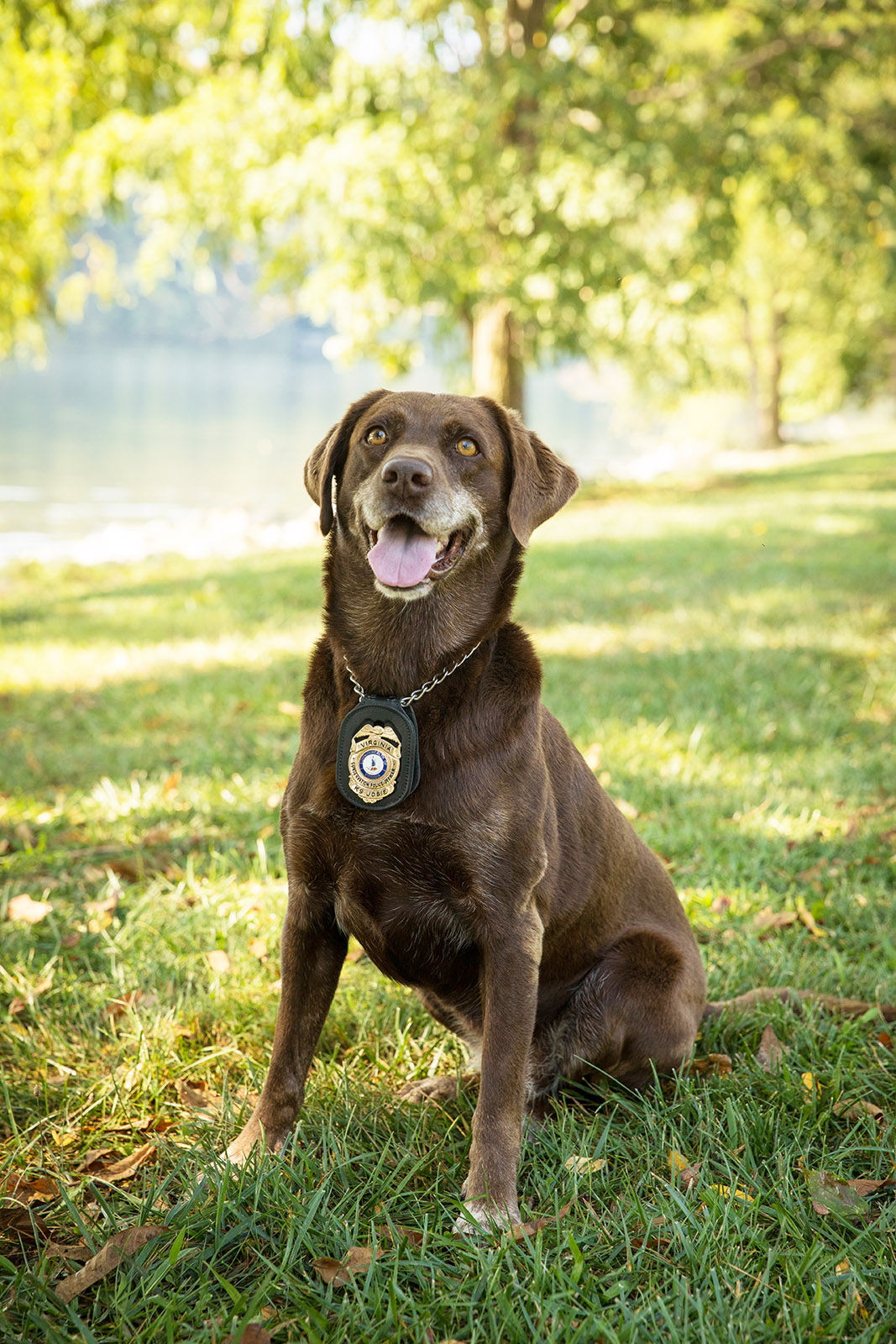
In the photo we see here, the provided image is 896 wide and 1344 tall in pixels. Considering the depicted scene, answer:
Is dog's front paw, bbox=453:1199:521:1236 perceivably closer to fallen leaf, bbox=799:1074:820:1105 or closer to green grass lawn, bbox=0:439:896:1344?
green grass lawn, bbox=0:439:896:1344

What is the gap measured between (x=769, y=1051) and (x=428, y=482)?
195 centimetres

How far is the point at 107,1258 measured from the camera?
219cm

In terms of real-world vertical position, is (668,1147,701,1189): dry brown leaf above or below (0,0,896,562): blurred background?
below

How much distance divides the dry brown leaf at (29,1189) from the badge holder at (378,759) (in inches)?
46.9

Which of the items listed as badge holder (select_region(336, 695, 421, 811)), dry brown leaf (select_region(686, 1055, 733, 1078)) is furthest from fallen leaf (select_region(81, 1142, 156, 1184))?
dry brown leaf (select_region(686, 1055, 733, 1078))

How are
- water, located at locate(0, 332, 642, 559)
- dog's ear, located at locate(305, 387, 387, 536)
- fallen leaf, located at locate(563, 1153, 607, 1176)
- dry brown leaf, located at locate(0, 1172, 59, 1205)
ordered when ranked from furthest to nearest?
water, located at locate(0, 332, 642, 559) → dog's ear, located at locate(305, 387, 387, 536) → fallen leaf, located at locate(563, 1153, 607, 1176) → dry brown leaf, located at locate(0, 1172, 59, 1205)

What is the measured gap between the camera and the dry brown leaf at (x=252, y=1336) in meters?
1.97

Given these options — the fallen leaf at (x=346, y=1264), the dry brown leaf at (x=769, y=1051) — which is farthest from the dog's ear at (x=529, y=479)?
the fallen leaf at (x=346, y=1264)

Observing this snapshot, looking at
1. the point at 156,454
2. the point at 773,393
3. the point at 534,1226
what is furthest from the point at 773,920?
the point at 773,393

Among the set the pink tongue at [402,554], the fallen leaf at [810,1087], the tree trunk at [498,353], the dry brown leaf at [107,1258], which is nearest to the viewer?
the dry brown leaf at [107,1258]

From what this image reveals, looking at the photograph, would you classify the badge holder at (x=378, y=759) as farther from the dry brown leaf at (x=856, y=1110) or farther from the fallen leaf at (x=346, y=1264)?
the dry brown leaf at (x=856, y=1110)

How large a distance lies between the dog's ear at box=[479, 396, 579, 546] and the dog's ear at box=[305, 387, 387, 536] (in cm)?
38

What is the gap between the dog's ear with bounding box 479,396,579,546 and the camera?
2.85 metres

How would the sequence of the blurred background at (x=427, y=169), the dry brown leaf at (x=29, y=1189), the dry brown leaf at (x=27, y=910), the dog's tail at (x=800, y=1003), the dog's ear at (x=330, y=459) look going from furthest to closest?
the blurred background at (x=427, y=169)
the dry brown leaf at (x=27, y=910)
the dog's tail at (x=800, y=1003)
the dog's ear at (x=330, y=459)
the dry brown leaf at (x=29, y=1189)
